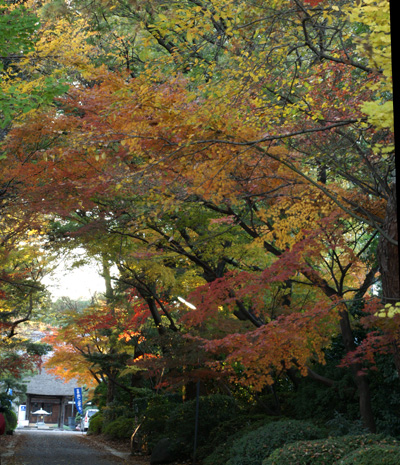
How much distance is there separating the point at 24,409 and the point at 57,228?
3700cm

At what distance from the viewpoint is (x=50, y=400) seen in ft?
139

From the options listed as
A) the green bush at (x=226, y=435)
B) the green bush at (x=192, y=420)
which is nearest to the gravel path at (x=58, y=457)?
the green bush at (x=192, y=420)

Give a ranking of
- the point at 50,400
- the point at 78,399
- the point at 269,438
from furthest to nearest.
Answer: the point at 50,400
the point at 78,399
the point at 269,438

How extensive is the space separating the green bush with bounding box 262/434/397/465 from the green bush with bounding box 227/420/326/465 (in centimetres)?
126

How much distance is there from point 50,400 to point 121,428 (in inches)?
956

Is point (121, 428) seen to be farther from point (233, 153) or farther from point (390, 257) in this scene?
point (390, 257)

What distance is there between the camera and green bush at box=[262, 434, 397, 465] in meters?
7.81

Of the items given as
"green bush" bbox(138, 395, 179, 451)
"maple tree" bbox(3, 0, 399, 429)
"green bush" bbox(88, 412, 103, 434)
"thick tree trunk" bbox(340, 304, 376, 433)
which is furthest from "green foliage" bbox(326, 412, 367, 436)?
"green bush" bbox(88, 412, 103, 434)

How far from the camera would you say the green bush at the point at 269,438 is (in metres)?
9.70

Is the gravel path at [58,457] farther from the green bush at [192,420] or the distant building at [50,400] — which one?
the distant building at [50,400]

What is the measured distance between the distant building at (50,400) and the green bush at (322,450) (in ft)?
110

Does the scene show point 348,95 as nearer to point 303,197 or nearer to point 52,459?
point 303,197

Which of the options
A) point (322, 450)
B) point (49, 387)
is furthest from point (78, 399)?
point (322, 450)

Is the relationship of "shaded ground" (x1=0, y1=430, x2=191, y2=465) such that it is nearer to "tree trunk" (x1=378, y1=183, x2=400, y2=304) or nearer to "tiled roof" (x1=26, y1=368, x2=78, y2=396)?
"tree trunk" (x1=378, y1=183, x2=400, y2=304)
